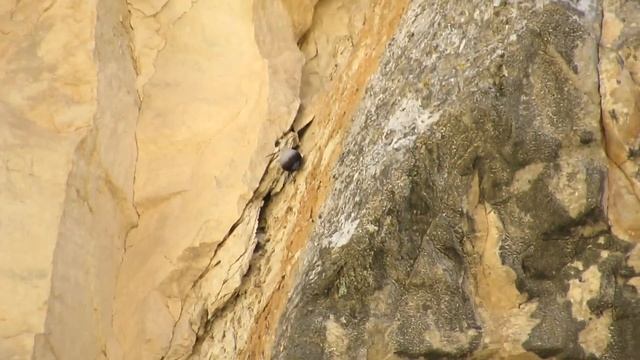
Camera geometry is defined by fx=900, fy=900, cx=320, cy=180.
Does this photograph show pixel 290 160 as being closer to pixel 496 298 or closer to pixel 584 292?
pixel 496 298

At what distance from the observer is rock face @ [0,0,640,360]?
256cm

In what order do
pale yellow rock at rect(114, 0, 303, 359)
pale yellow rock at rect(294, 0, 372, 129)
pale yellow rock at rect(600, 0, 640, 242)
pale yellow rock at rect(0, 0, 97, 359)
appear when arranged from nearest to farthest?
pale yellow rock at rect(600, 0, 640, 242) → pale yellow rock at rect(0, 0, 97, 359) → pale yellow rock at rect(114, 0, 303, 359) → pale yellow rock at rect(294, 0, 372, 129)

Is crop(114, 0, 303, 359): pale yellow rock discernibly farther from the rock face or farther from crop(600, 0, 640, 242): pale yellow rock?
crop(600, 0, 640, 242): pale yellow rock

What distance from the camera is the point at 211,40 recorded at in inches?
133

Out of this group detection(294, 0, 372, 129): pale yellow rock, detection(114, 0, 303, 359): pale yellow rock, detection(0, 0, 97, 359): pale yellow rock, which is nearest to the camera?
detection(0, 0, 97, 359): pale yellow rock

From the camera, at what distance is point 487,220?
8.59 feet

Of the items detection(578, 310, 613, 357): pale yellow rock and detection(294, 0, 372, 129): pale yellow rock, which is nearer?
detection(578, 310, 613, 357): pale yellow rock

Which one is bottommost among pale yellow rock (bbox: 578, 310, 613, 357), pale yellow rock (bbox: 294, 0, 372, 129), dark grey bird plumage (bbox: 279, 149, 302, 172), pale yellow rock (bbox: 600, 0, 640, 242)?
pale yellow rock (bbox: 578, 310, 613, 357)

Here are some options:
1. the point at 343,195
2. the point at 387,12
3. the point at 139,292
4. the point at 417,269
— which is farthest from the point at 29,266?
the point at 387,12

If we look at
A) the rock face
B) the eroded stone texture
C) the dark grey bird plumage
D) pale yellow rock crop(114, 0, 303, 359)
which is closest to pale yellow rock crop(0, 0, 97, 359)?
the rock face

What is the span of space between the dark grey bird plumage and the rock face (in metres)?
0.05

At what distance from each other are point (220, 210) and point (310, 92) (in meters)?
0.56

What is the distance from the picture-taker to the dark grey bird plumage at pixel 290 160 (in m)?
3.17

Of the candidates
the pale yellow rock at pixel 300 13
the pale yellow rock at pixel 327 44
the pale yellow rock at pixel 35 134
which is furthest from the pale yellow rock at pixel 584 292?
the pale yellow rock at pixel 35 134
